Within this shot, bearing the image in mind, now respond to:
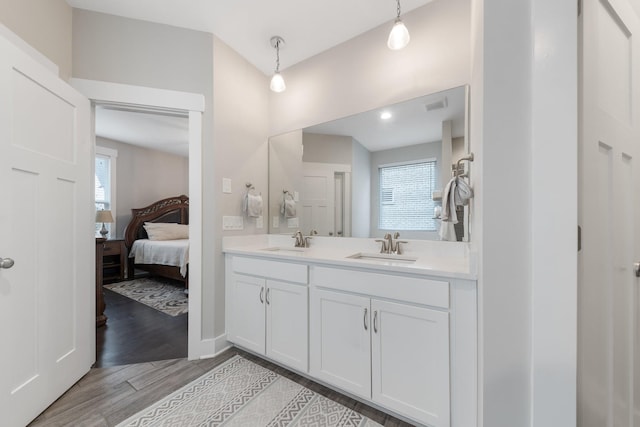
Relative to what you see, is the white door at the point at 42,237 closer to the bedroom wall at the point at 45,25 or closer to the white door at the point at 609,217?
the bedroom wall at the point at 45,25

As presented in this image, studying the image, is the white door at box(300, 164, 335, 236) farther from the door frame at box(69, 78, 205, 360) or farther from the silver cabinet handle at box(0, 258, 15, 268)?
the silver cabinet handle at box(0, 258, 15, 268)

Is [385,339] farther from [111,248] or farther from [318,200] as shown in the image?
[111,248]

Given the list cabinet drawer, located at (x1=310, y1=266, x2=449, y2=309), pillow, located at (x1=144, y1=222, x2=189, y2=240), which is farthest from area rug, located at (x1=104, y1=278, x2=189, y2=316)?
Answer: cabinet drawer, located at (x1=310, y1=266, x2=449, y2=309)

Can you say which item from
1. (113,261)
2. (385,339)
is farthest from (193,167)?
(113,261)

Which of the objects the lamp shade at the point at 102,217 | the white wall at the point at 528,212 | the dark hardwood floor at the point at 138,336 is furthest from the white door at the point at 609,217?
the lamp shade at the point at 102,217

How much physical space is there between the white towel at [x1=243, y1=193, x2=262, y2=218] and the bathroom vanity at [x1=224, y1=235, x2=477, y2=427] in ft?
1.29

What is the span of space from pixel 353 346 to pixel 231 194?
1.59 metres

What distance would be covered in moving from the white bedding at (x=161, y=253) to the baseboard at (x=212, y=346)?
1845 mm

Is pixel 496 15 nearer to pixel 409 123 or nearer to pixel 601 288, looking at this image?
pixel 601 288

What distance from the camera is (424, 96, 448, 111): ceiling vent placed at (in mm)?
1729

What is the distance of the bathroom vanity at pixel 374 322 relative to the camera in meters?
1.20

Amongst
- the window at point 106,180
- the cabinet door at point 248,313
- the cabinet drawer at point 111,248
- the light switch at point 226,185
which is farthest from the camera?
the window at point 106,180

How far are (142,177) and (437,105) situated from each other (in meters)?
5.53

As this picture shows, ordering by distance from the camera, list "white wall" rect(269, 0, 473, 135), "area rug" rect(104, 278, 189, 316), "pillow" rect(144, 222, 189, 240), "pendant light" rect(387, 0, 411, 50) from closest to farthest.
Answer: "pendant light" rect(387, 0, 411, 50), "white wall" rect(269, 0, 473, 135), "area rug" rect(104, 278, 189, 316), "pillow" rect(144, 222, 189, 240)
